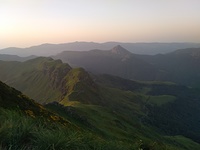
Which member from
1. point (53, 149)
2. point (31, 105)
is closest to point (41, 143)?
point (53, 149)

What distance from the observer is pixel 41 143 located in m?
9.18

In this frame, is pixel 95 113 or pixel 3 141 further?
pixel 95 113

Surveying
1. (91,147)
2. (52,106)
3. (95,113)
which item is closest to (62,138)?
(91,147)

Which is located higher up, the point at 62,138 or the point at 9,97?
the point at 62,138

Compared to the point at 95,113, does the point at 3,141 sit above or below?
above

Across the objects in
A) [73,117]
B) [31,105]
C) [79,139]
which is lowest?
[73,117]

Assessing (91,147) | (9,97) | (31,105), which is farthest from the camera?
(31,105)

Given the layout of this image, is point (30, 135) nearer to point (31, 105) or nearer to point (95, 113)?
point (31, 105)

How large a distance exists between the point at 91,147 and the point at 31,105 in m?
33.2

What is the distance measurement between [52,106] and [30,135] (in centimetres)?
7337

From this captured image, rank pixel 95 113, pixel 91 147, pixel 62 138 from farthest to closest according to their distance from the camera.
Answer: pixel 95 113
pixel 91 147
pixel 62 138

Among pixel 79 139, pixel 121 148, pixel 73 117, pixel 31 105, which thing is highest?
pixel 79 139

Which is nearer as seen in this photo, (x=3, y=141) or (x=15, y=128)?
(x=3, y=141)

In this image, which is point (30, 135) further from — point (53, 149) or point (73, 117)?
point (73, 117)
